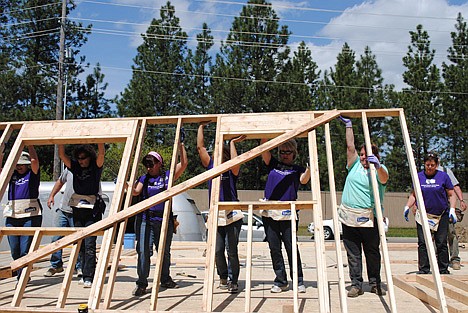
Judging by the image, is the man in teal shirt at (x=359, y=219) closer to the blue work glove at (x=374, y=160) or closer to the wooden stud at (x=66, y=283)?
the blue work glove at (x=374, y=160)

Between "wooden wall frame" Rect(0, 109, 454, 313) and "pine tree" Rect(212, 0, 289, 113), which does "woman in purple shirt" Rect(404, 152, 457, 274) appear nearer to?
"wooden wall frame" Rect(0, 109, 454, 313)

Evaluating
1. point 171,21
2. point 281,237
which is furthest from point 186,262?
point 171,21

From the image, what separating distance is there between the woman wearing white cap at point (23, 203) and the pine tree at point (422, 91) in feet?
77.8

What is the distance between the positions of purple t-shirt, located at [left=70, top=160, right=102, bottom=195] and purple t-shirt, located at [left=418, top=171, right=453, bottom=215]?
4.29 m

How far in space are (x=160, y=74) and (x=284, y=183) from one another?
24.3m

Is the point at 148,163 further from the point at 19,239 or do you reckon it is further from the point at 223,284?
the point at 19,239

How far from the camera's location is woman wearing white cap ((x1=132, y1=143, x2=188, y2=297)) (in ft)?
18.0

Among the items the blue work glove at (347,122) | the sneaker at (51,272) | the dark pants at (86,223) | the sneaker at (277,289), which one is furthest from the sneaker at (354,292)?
the sneaker at (51,272)

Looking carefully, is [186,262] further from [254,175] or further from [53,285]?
[254,175]

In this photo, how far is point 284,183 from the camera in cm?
543

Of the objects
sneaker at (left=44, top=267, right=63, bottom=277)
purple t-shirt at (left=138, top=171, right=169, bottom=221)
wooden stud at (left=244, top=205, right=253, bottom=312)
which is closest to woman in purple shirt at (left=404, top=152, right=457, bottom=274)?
wooden stud at (left=244, top=205, right=253, bottom=312)

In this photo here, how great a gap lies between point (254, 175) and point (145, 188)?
2297 centimetres

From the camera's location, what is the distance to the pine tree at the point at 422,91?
26.8 meters

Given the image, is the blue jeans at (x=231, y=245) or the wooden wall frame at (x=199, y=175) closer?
the wooden wall frame at (x=199, y=175)
